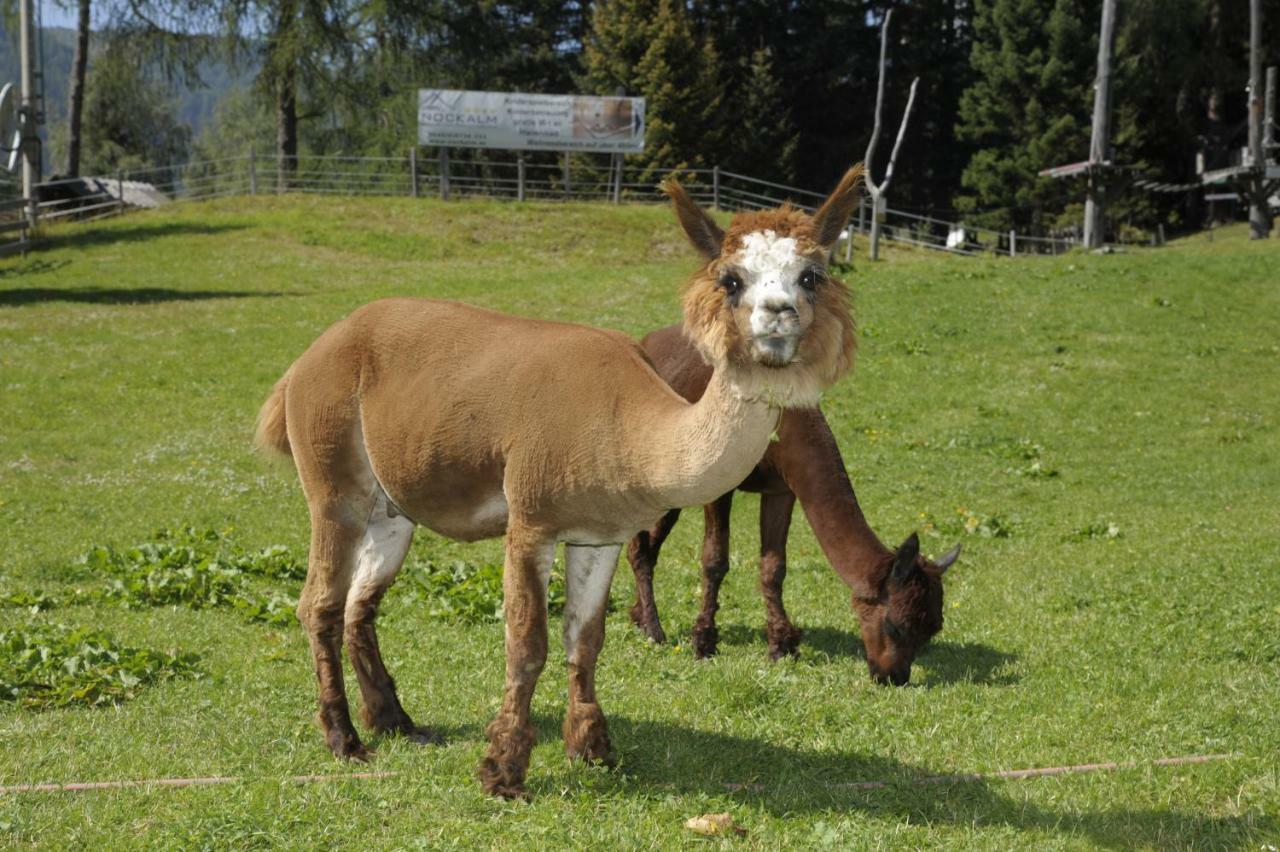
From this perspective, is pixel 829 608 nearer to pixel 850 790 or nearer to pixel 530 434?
pixel 850 790

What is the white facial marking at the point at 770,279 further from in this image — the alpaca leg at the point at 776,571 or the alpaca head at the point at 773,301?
the alpaca leg at the point at 776,571

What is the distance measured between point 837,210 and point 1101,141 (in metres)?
30.3

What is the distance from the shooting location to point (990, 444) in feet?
56.6

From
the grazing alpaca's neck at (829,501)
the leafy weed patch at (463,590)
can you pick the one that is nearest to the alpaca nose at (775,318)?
the grazing alpaca's neck at (829,501)

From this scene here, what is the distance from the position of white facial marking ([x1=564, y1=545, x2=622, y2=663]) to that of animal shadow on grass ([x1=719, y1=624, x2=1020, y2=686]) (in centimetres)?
291

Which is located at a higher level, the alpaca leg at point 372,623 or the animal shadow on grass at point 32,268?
the animal shadow on grass at point 32,268

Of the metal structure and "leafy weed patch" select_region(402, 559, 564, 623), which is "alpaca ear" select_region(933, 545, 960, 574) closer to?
"leafy weed patch" select_region(402, 559, 564, 623)

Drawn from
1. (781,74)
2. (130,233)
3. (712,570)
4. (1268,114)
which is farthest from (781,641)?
(781,74)

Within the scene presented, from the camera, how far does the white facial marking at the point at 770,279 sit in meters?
4.99

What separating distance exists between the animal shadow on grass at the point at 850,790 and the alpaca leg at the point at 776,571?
6.51ft

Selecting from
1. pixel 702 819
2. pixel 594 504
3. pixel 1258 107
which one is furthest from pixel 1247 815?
pixel 1258 107

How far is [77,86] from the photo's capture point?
42969mm

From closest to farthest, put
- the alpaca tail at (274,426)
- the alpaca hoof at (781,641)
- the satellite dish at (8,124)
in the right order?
the alpaca tail at (274,426) → the alpaca hoof at (781,641) → the satellite dish at (8,124)

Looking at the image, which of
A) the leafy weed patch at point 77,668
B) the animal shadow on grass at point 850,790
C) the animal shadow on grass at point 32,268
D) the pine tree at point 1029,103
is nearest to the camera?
the animal shadow on grass at point 850,790
